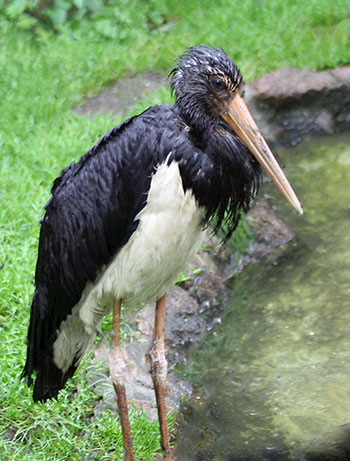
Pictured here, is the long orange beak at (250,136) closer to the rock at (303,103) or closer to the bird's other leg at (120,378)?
the bird's other leg at (120,378)

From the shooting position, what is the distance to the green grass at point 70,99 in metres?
3.30

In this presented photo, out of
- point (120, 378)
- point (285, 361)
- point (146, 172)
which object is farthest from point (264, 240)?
point (146, 172)

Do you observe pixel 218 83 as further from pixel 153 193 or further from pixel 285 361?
pixel 285 361

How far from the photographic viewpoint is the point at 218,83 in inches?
109

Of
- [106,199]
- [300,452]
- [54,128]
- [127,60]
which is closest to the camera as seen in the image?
[106,199]

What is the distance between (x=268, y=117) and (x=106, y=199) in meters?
3.36

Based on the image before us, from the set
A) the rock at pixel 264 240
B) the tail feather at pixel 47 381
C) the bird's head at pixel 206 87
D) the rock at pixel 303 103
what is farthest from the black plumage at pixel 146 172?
the rock at pixel 303 103

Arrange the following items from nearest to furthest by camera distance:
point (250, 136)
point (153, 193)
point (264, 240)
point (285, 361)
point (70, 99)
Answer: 1. point (153, 193)
2. point (250, 136)
3. point (285, 361)
4. point (264, 240)
5. point (70, 99)

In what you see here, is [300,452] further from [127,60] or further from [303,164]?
[127,60]

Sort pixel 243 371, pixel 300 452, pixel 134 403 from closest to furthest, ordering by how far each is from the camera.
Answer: pixel 300 452 → pixel 134 403 → pixel 243 371

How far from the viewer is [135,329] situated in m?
3.82

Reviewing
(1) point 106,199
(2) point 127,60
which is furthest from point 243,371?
(2) point 127,60

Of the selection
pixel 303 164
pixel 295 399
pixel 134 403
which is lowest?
pixel 303 164

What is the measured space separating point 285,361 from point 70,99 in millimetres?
3176
